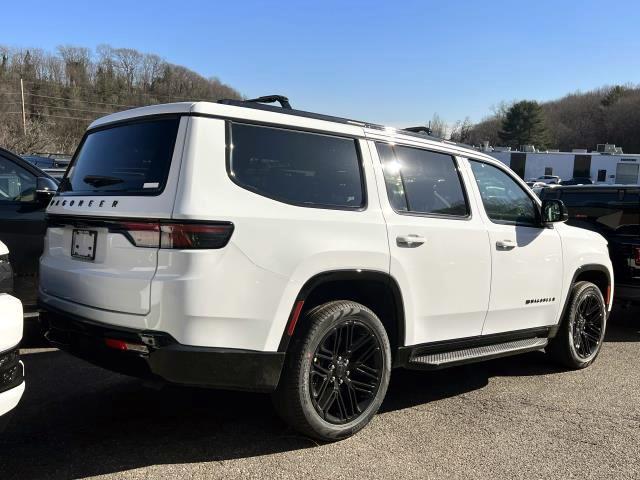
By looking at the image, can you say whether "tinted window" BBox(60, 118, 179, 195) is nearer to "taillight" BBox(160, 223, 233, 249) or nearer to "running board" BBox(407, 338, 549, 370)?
"taillight" BBox(160, 223, 233, 249)

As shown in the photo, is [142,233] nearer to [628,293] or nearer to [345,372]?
[345,372]

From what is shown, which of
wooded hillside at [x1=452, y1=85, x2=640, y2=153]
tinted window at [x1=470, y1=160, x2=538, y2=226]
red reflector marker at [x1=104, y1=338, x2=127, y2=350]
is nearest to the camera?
red reflector marker at [x1=104, y1=338, x2=127, y2=350]

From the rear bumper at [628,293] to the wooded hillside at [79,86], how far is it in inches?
2271

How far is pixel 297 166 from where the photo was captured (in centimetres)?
332

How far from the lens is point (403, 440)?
3578 mm

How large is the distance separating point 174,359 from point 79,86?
80.6m

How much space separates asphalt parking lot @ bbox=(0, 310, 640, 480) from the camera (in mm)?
3145

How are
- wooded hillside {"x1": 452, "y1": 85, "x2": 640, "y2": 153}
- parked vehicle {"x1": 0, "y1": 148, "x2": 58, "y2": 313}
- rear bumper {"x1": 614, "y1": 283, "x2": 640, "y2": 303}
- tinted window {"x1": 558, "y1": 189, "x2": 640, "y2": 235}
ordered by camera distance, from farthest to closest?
wooded hillside {"x1": 452, "y1": 85, "x2": 640, "y2": 153} → tinted window {"x1": 558, "y1": 189, "x2": 640, "y2": 235} → rear bumper {"x1": 614, "y1": 283, "x2": 640, "y2": 303} → parked vehicle {"x1": 0, "y1": 148, "x2": 58, "y2": 313}

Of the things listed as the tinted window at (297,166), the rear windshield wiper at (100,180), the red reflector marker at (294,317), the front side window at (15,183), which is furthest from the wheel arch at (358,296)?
the front side window at (15,183)

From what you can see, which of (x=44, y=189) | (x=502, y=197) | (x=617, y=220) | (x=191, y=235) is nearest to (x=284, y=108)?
(x=191, y=235)

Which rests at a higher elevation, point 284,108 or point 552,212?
point 284,108

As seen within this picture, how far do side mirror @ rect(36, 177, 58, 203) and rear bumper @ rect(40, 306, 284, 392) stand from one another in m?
2.50

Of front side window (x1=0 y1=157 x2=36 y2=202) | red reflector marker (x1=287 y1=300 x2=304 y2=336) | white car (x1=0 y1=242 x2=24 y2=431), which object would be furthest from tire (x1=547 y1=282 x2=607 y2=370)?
front side window (x1=0 y1=157 x2=36 y2=202)

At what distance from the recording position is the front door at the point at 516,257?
4344mm
